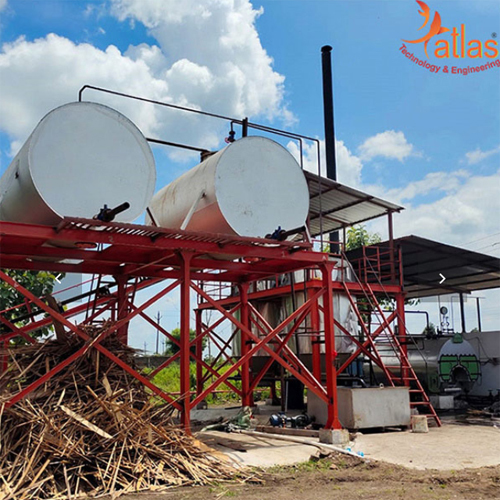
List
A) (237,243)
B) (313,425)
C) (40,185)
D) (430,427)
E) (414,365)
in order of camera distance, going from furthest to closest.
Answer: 1. (414,365)
2. (430,427)
3. (313,425)
4. (237,243)
5. (40,185)

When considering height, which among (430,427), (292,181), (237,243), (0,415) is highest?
(292,181)

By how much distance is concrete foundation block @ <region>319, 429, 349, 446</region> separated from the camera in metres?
12.5

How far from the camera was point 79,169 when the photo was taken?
1062cm

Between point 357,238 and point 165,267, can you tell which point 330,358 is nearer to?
point 165,267

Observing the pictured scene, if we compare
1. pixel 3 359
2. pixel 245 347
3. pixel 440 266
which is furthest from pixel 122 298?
pixel 440 266

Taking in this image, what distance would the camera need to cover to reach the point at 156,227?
35.2 ft

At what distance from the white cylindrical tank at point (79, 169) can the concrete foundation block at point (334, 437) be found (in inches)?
239

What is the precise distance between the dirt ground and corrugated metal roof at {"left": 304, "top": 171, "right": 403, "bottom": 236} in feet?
30.7

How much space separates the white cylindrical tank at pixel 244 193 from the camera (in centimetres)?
1198

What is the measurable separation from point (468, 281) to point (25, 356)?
66.3 feet

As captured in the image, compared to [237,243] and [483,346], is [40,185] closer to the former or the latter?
[237,243]

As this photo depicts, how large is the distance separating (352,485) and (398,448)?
3.69 metres

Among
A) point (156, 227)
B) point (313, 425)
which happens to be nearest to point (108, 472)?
point (156, 227)

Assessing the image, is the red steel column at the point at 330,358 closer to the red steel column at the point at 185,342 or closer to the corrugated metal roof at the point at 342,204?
the red steel column at the point at 185,342
